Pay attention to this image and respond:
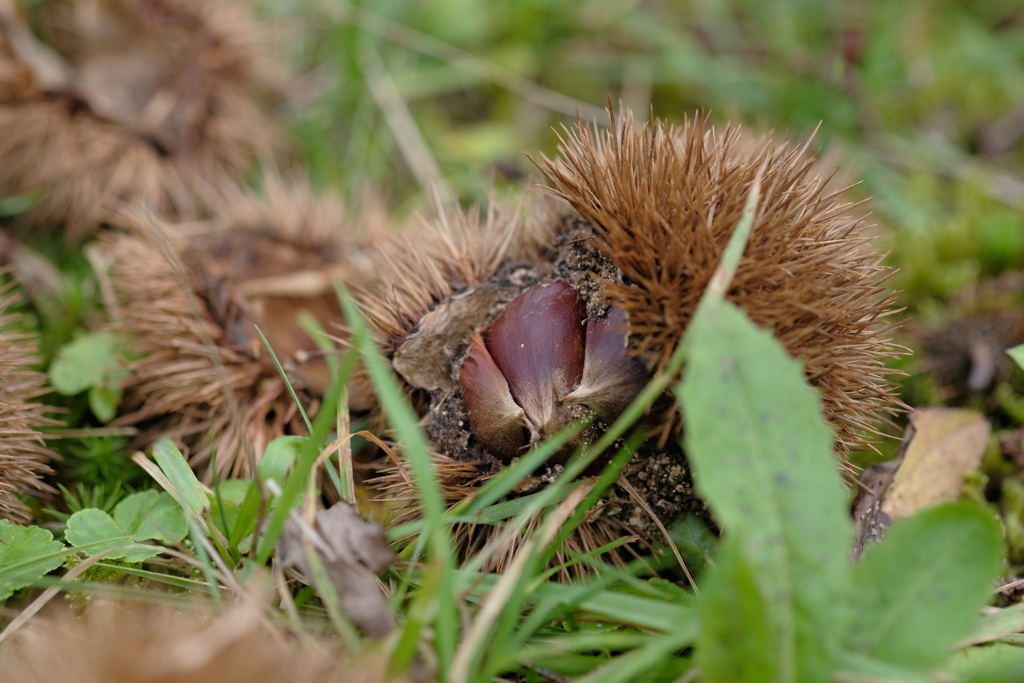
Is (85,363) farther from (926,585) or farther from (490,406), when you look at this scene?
(926,585)

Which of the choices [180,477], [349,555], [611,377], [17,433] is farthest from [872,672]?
[17,433]

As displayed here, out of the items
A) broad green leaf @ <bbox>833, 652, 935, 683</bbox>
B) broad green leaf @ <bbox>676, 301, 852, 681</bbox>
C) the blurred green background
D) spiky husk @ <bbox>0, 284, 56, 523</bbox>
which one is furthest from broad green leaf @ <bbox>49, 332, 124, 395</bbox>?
broad green leaf @ <bbox>833, 652, 935, 683</bbox>

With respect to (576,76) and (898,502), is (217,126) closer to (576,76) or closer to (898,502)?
(576,76)

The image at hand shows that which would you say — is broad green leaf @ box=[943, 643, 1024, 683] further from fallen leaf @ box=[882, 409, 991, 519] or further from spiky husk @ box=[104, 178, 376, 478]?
spiky husk @ box=[104, 178, 376, 478]

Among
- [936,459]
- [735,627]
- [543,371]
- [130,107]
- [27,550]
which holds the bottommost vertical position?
[27,550]

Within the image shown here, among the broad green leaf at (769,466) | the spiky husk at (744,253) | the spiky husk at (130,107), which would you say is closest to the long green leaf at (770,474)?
the broad green leaf at (769,466)

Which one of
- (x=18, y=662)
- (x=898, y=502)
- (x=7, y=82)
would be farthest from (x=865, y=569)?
(x=7, y=82)
